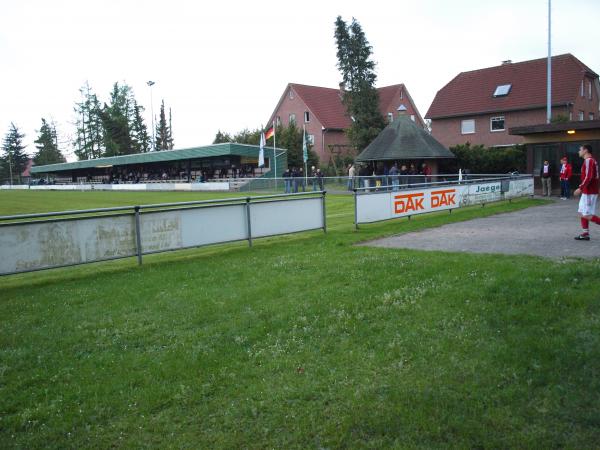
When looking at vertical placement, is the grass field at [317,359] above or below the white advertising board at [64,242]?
below

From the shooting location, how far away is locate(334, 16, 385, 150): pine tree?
4784cm

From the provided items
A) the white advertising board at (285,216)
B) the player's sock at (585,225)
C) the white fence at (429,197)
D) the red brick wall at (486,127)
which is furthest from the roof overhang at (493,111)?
the player's sock at (585,225)

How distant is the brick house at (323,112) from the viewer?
58.0m

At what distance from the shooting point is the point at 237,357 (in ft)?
17.1

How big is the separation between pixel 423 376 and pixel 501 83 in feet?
155

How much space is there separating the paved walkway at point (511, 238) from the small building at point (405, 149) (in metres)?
20.4

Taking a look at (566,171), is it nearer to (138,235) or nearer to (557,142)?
(557,142)

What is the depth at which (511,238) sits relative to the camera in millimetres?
11141

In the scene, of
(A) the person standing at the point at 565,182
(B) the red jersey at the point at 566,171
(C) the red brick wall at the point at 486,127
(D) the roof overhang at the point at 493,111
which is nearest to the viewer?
(B) the red jersey at the point at 566,171

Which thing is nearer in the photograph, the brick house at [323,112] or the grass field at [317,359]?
the grass field at [317,359]

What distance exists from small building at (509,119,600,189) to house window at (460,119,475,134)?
19.2 metres

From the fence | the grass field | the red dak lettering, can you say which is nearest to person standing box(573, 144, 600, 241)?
the grass field

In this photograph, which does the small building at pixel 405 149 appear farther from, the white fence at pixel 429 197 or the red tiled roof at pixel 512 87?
the white fence at pixel 429 197

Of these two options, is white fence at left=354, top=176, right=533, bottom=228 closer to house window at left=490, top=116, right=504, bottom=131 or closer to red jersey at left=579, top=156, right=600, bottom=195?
red jersey at left=579, top=156, right=600, bottom=195
